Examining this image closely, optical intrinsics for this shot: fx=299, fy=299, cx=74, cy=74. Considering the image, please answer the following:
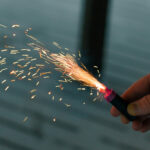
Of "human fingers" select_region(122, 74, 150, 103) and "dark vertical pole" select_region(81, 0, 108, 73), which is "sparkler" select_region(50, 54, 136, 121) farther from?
"dark vertical pole" select_region(81, 0, 108, 73)

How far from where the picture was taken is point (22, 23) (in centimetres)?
296

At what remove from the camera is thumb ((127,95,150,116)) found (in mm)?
1369

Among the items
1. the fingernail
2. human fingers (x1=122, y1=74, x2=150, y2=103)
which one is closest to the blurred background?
human fingers (x1=122, y1=74, x2=150, y2=103)

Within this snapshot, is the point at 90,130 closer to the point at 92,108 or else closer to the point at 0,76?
the point at 92,108

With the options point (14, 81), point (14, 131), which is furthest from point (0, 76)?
point (14, 131)

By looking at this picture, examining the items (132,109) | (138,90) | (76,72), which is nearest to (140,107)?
(132,109)

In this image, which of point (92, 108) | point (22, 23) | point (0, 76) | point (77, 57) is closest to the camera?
point (92, 108)

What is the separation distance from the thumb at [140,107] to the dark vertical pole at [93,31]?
1130mm

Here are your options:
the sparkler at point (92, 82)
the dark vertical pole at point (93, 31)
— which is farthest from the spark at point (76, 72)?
the dark vertical pole at point (93, 31)

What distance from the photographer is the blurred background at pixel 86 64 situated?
2012 millimetres

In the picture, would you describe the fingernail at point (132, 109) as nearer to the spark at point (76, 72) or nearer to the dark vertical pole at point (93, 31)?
the spark at point (76, 72)

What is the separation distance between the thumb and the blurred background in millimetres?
660

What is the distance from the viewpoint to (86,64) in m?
2.51

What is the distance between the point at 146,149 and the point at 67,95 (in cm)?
70
